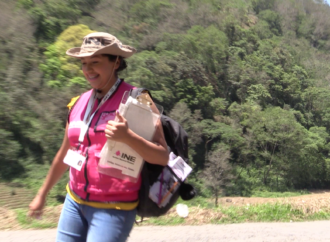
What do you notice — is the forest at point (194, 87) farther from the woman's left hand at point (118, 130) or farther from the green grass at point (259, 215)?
the woman's left hand at point (118, 130)

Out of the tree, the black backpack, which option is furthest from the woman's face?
the tree

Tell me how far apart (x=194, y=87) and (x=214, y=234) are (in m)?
25.1

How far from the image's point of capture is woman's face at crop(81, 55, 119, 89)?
5.81 ft

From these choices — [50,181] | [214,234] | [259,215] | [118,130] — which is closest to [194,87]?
[259,215]

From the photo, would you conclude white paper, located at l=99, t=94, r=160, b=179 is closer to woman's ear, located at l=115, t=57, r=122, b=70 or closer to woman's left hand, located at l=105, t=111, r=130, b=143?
woman's left hand, located at l=105, t=111, r=130, b=143

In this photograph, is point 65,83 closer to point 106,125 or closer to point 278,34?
point 106,125

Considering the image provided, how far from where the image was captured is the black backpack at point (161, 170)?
1.71 metres

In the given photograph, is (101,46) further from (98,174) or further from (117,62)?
(98,174)

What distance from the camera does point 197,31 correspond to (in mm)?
35875

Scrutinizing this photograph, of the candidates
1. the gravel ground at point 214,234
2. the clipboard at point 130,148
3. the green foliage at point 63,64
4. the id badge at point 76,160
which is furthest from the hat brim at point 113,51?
the green foliage at point 63,64

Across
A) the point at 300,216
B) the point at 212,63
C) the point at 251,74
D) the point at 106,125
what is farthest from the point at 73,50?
the point at 251,74

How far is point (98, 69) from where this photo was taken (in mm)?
1775

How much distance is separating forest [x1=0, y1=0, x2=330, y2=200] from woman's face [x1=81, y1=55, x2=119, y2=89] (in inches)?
400

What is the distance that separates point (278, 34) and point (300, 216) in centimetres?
6159
